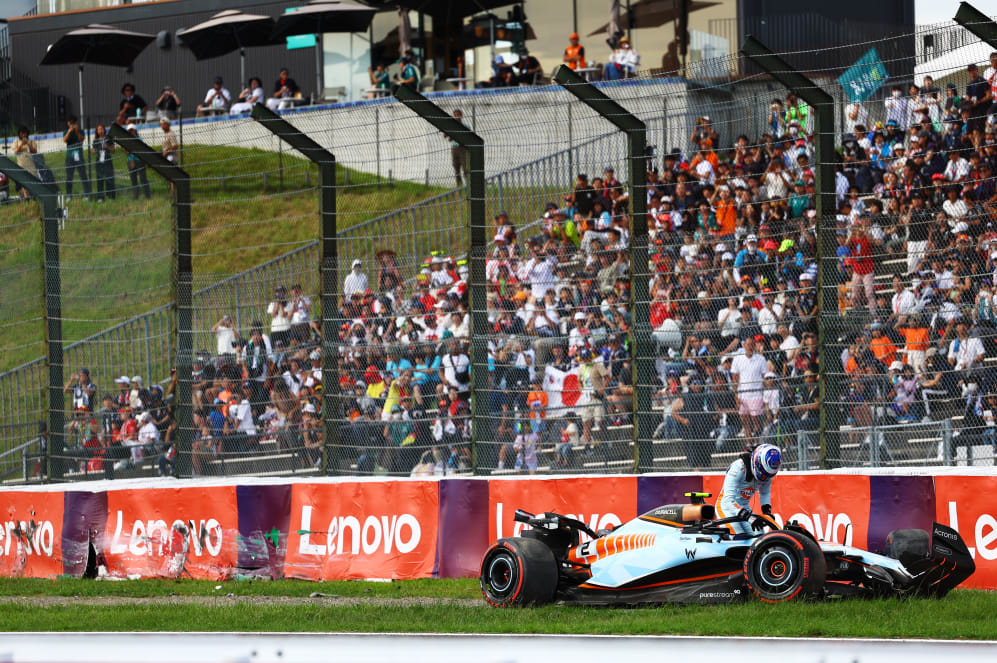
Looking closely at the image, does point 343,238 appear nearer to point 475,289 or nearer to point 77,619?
point 475,289

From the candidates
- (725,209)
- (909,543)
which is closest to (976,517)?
(909,543)

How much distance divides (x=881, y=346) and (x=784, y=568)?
3.00 m

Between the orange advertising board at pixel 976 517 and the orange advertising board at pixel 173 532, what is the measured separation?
6.39 m

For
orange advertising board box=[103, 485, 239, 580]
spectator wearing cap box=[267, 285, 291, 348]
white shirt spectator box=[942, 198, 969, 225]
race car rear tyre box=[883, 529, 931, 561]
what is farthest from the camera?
spectator wearing cap box=[267, 285, 291, 348]

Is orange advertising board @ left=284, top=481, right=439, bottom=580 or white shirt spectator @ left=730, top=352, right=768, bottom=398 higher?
white shirt spectator @ left=730, top=352, right=768, bottom=398

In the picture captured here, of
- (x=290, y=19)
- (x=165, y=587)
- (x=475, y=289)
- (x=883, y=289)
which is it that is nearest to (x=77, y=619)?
(x=165, y=587)

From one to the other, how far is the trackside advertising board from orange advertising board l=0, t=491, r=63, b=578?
0.01m

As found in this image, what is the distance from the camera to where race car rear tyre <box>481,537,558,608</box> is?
10.1m

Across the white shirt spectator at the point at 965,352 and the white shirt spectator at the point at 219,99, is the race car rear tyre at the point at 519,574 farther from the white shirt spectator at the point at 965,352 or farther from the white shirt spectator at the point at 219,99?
the white shirt spectator at the point at 219,99

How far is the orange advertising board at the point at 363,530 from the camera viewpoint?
1270cm

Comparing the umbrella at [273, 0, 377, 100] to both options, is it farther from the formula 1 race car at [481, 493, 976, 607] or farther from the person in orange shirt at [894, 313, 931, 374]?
the formula 1 race car at [481, 493, 976, 607]

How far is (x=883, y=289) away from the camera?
11.6 meters

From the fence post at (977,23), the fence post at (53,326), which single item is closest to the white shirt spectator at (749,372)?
the fence post at (977,23)

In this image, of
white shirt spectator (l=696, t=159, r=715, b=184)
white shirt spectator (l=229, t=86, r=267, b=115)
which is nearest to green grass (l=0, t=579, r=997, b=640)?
white shirt spectator (l=696, t=159, r=715, b=184)
